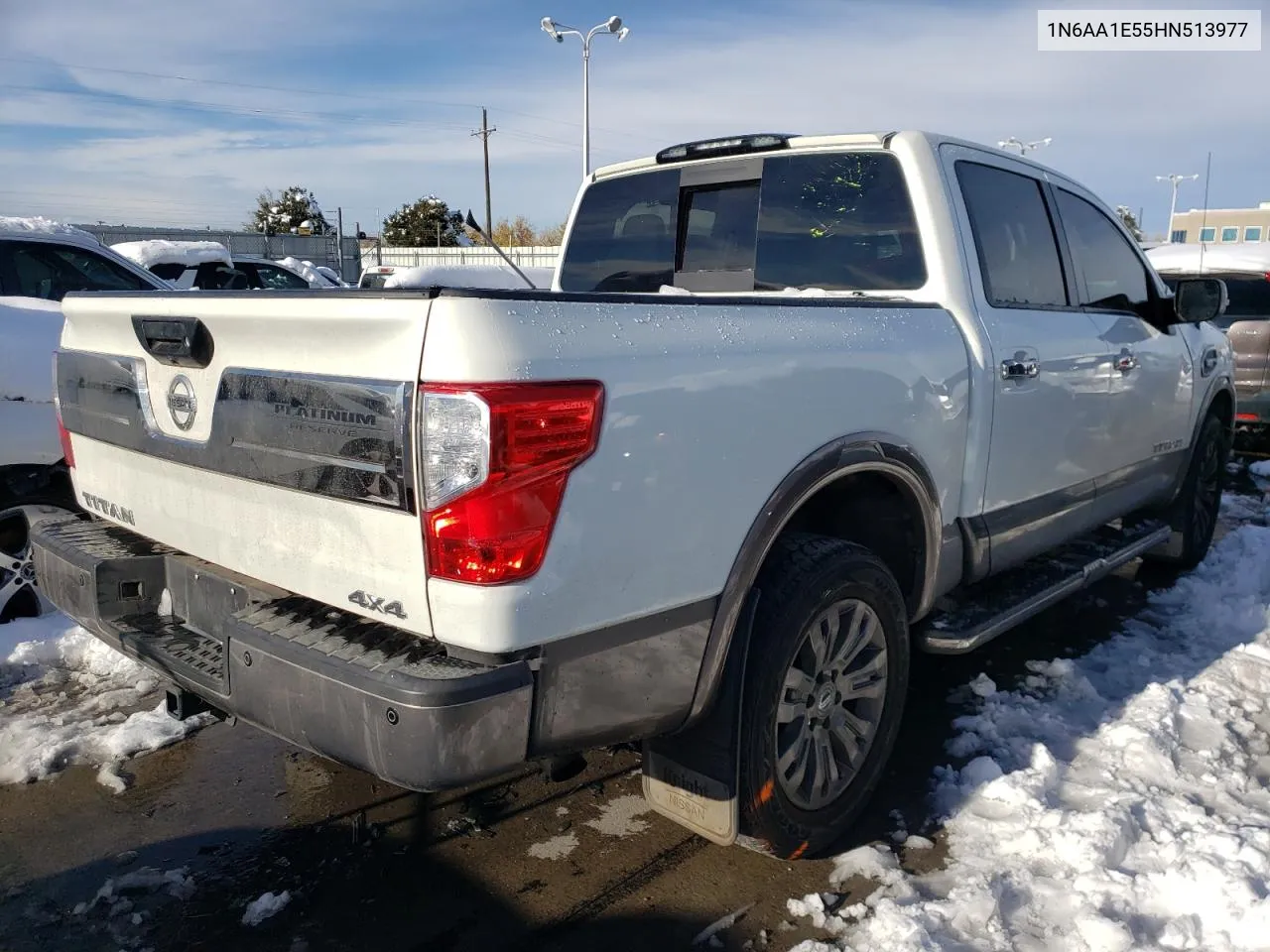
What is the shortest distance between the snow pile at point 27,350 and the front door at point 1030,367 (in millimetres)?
3739

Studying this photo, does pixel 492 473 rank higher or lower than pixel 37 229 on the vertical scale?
lower

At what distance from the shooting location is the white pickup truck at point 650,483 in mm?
1976

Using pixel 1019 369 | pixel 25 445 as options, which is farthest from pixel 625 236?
pixel 25 445

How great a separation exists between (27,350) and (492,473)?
3.35 meters

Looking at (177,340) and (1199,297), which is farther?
(1199,297)

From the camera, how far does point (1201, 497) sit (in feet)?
18.2

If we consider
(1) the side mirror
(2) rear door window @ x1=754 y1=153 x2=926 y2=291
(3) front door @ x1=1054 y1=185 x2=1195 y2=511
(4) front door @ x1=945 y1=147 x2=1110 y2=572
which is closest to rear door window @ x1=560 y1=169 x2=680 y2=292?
(2) rear door window @ x1=754 y1=153 x2=926 y2=291

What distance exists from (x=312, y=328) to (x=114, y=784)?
2.00 m

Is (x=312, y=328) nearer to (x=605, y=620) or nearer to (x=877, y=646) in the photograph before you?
(x=605, y=620)

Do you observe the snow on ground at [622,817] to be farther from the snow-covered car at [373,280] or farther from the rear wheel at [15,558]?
the rear wheel at [15,558]

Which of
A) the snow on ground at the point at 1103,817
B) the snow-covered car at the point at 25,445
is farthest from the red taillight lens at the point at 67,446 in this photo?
the snow on ground at the point at 1103,817

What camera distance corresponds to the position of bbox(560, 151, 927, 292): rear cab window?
11.4 feet

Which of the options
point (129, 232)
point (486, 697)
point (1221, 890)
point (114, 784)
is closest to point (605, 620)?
point (486, 697)

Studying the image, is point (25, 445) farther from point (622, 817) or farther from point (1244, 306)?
point (1244, 306)
